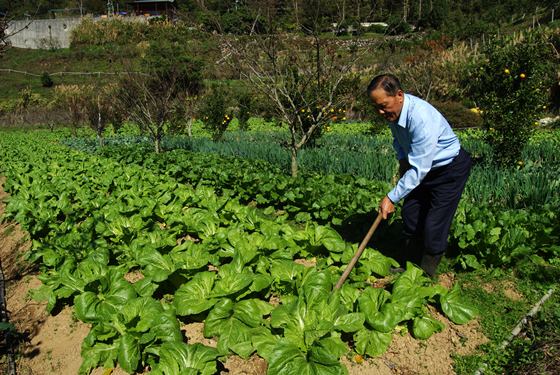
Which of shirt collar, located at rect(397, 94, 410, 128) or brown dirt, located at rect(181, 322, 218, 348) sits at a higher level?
shirt collar, located at rect(397, 94, 410, 128)

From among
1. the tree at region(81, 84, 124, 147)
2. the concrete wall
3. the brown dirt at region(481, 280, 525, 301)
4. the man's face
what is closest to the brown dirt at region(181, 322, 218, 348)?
the man's face

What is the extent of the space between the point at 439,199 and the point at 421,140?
1.90 ft

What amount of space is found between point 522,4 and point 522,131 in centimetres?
3218

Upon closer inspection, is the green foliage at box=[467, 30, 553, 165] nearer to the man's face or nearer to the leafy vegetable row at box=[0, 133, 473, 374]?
the leafy vegetable row at box=[0, 133, 473, 374]

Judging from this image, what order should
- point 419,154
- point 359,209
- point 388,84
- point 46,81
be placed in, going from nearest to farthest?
point 388,84 → point 419,154 → point 359,209 → point 46,81

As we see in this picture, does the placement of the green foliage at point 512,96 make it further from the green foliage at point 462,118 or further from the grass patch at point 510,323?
the green foliage at point 462,118

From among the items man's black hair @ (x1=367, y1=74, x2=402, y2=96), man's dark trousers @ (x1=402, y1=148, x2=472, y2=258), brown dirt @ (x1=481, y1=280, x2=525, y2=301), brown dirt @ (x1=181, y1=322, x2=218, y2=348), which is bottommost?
brown dirt @ (x1=181, y1=322, x2=218, y2=348)

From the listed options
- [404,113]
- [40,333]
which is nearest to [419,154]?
[404,113]

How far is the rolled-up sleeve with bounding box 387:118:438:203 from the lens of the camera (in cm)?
303

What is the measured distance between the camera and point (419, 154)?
121 inches

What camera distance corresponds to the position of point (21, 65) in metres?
43.4

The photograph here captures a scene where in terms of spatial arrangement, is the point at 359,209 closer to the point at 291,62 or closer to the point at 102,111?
the point at 291,62

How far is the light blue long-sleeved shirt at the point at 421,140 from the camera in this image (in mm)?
3037

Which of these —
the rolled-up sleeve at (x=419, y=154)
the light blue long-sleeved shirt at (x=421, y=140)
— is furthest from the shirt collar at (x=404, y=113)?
the rolled-up sleeve at (x=419, y=154)
